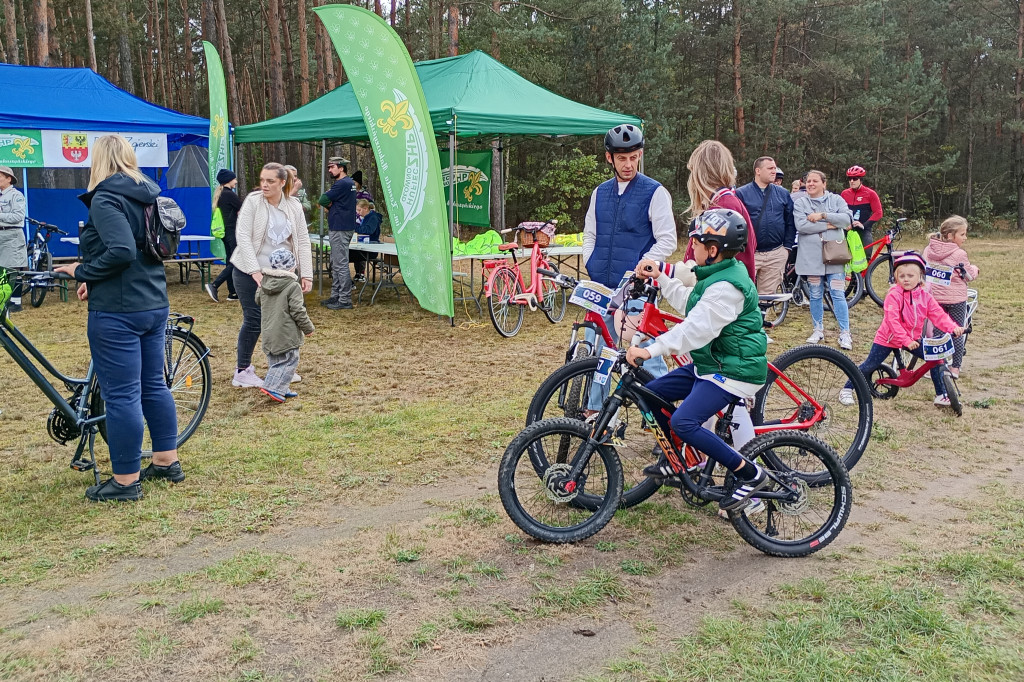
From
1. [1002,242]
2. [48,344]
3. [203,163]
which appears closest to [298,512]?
[48,344]

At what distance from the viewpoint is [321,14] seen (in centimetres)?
864

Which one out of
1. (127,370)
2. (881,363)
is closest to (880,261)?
(881,363)

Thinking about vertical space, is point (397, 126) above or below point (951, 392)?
above

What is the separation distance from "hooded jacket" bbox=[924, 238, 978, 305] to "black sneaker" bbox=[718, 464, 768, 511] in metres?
3.76

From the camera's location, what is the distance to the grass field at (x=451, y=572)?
112 inches

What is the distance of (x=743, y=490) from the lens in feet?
11.5

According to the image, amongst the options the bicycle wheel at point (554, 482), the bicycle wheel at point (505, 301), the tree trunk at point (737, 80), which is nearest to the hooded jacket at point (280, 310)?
the bicycle wheel at point (505, 301)

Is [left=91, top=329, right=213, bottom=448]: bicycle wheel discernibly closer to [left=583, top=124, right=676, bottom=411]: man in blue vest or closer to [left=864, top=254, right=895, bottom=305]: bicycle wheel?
[left=583, top=124, right=676, bottom=411]: man in blue vest

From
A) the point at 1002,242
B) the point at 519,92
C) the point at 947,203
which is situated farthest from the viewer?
the point at 947,203

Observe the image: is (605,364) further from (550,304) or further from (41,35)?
(41,35)

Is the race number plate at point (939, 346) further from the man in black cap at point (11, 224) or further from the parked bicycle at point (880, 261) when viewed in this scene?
the man in black cap at point (11, 224)

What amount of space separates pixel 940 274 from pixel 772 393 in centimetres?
302

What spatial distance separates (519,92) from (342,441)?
6.84 m

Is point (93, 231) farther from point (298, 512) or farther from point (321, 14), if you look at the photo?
point (321, 14)
